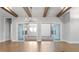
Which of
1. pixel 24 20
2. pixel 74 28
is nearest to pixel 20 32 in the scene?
pixel 24 20

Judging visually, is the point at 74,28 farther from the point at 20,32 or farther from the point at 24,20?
the point at 20,32

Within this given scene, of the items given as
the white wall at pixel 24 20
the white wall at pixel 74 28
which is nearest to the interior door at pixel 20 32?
the white wall at pixel 24 20

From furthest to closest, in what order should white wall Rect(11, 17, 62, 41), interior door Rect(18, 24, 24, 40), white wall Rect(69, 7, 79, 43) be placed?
1. interior door Rect(18, 24, 24, 40)
2. white wall Rect(11, 17, 62, 41)
3. white wall Rect(69, 7, 79, 43)

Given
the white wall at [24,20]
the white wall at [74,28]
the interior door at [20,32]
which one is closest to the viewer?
the white wall at [74,28]

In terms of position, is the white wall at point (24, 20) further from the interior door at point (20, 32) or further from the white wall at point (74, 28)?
the white wall at point (74, 28)

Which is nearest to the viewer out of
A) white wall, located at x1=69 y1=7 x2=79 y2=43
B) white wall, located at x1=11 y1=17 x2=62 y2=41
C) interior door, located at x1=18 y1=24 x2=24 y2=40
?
white wall, located at x1=69 y1=7 x2=79 y2=43

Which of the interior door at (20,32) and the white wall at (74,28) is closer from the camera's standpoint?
the white wall at (74,28)

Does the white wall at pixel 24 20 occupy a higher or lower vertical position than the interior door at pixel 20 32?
higher

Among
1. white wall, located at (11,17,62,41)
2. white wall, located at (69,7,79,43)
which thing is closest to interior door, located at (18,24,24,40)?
white wall, located at (11,17,62,41)

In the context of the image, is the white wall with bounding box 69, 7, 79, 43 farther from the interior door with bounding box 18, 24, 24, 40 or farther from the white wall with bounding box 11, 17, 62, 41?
the interior door with bounding box 18, 24, 24, 40

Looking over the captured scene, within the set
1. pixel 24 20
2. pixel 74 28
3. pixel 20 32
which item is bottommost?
pixel 20 32

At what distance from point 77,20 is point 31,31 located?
385 inches
